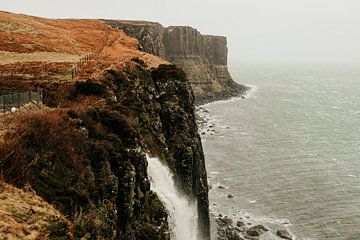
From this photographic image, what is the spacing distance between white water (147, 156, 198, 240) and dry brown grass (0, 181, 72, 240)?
44.1ft

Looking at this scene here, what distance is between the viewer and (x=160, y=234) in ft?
78.8

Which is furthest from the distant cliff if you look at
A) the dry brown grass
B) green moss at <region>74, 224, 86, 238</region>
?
green moss at <region>74, 224, 86, 238</region>

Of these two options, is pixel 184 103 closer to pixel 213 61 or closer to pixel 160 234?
pixel 160 234

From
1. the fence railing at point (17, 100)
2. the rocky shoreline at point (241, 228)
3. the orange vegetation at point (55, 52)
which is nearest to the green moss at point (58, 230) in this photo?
the fence railing at point (17, 100)

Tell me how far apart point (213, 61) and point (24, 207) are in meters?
180

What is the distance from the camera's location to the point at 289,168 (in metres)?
67.5

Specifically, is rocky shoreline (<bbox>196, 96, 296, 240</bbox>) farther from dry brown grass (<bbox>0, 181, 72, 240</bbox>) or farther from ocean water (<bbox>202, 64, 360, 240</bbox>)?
dry brown grass (<bbox>0, 181, 72, 240</bbox>)

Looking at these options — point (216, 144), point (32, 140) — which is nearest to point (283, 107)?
point (216, 144)

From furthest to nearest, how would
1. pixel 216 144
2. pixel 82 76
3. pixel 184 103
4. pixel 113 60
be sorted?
pixel 216 144 < pixel 184 103 < pixel 113 60 < pixel 82 76

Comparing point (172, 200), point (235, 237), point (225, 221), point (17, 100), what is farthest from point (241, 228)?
point (17, 100)

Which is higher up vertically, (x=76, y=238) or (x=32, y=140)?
(x=32, y=140)

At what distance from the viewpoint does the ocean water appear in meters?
50.3

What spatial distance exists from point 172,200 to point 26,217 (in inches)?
672

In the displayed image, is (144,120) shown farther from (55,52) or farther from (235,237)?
(235,237)
